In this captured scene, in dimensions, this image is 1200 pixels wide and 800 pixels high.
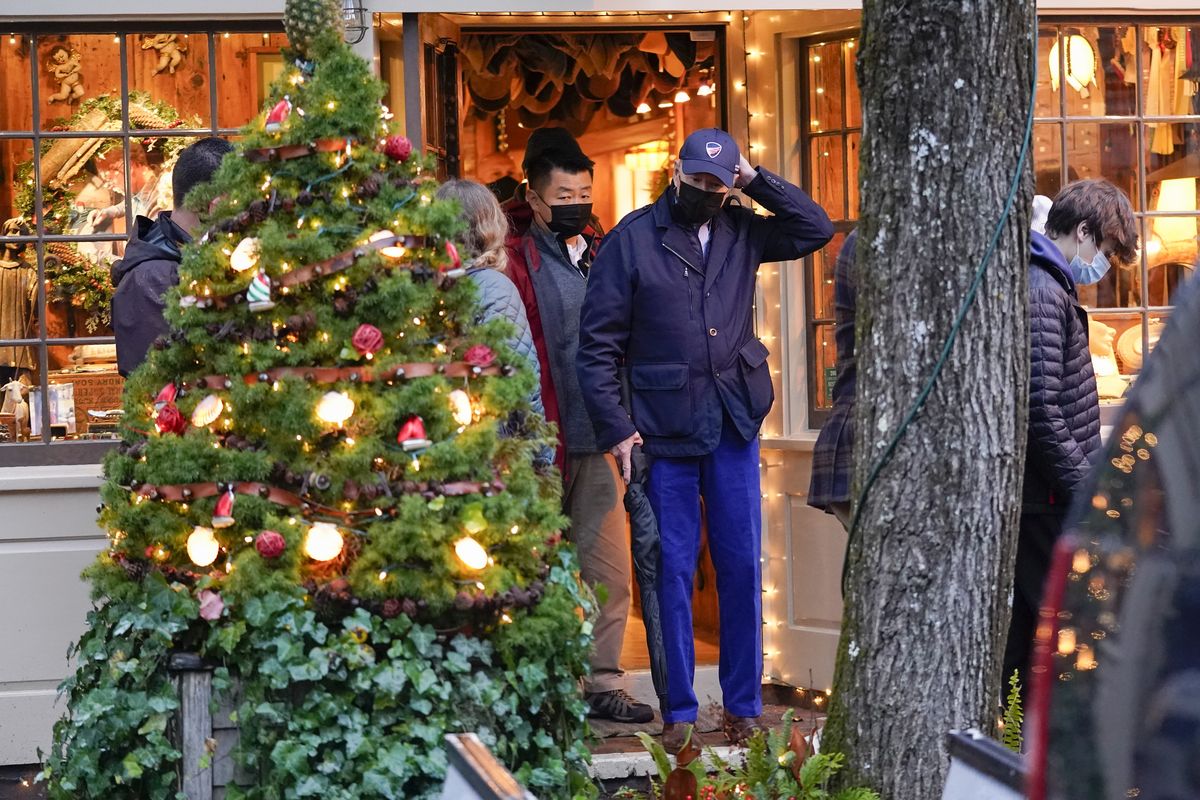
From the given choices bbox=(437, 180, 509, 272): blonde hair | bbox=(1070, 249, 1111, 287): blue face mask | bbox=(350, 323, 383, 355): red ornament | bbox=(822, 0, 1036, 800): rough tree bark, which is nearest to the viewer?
bbox=(822, 0, 1036, 800): rough tree bark

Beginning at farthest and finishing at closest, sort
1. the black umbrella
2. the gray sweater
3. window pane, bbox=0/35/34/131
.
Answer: window pane, bbox=0/35/34/131 < the gray sweater < the black umbrella

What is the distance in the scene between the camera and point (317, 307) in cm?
400

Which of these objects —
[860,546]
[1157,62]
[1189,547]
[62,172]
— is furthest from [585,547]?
[1189,547]

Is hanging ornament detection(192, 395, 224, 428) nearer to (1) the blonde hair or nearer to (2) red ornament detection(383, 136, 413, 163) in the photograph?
(2) red ornament detection(383, 136, 413, 163)

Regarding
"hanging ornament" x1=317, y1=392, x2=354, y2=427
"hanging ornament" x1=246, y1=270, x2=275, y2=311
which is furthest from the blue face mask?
"hanging ornament" x1=246, y1=270, x2=275, y2=311

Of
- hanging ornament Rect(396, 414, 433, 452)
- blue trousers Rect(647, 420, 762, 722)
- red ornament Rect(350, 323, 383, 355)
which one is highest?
red ornament Rect(350, 323, 383, 355)

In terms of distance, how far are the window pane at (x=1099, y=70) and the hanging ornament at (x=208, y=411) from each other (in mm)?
4042

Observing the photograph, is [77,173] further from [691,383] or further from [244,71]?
[691,383]

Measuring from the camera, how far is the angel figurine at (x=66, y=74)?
6.06 meters

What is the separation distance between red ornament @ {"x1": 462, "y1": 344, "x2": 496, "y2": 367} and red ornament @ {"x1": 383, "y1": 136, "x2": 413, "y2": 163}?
55 centimetres

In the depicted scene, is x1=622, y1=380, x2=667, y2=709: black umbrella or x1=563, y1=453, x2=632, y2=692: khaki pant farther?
x1=563, y1=453, x2=632, y2=692: khaki pant

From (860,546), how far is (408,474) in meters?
1.16

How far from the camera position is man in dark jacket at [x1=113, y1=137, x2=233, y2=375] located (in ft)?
16.3

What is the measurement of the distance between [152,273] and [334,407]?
134 centimetres
